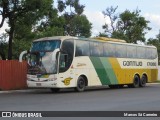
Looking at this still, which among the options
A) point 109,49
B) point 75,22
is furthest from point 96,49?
point 75,22

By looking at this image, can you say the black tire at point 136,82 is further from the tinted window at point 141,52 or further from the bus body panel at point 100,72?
the tinted window at point 141,52

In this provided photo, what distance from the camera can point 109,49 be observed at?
3111cm

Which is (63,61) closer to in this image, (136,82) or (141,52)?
(136,82)

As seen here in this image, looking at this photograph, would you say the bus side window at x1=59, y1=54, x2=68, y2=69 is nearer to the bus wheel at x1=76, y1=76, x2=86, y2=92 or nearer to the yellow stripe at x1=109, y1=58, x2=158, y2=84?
the bus wheel at x1=76, y1=76, x2=86, y2=92

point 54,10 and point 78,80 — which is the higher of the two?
point 54,10

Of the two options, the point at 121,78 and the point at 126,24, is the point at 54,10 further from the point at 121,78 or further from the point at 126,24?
the point at 126,24

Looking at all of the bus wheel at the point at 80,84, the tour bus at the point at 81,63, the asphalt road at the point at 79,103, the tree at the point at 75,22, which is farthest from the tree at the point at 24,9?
the tree at the point at 75,22

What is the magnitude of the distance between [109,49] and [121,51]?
1728mm

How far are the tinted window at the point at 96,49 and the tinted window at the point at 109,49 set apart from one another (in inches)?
20.1

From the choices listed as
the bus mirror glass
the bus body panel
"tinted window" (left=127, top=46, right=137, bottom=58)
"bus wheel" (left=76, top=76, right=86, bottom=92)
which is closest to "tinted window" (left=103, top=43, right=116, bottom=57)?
the bus body panel

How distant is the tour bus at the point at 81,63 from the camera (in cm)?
2638

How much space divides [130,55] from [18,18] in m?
8.45

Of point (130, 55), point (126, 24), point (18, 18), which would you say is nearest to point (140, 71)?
point (130, 55)

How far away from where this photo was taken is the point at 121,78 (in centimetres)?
3253
